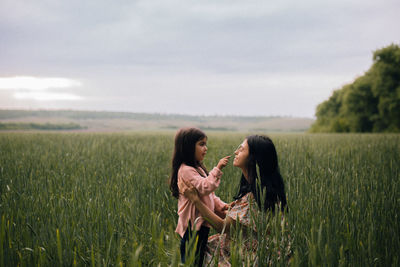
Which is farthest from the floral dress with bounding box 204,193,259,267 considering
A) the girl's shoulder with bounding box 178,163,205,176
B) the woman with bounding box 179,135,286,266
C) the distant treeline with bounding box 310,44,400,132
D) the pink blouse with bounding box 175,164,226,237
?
the distant treeline with bounding box 310,44,400,132

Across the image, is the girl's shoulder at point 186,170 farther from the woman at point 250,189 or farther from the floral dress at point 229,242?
the floral dress at point 229,242

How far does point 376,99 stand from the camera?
32625mm

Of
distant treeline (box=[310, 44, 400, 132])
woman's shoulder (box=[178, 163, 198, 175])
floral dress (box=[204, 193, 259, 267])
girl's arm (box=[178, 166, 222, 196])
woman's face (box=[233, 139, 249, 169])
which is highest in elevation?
distant treeline (box=[310, 44, 400, 132])

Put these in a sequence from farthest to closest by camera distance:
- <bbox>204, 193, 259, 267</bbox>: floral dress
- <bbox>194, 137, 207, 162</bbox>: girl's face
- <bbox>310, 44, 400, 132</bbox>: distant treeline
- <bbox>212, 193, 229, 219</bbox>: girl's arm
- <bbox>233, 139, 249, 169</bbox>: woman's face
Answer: <bbox>310, 44, 400, 132</bbox>: distant treeline, <bbox>212, 193, 229, 219</bbox>: girl's arm, <bbox>194, 137, 207, 162</bbox>: girl's face, <bbox>233, 139, 249, 169</bbox>: woman's face, <bbox>204, 193, 259, 267</bbox>: floral dress

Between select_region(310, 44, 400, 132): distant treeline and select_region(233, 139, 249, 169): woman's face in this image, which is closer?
select_region(233, 139, 249, 169): woman's face

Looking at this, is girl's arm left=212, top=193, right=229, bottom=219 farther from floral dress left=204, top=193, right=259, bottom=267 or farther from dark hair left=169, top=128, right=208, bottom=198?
dark hair left=169, top=128, right=208, bottom=198

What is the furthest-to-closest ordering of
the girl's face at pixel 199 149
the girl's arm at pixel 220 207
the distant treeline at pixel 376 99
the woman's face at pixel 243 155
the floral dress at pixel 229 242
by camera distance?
1. the distant treeline at pixel 376 99
2. the girl's arm at pixel 220 207
3. the girl's face at pixel 199 149
4. the woman's face at pixel 243 155
5. the floral dress at pixel 229 242

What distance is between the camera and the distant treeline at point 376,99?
29.2 meters

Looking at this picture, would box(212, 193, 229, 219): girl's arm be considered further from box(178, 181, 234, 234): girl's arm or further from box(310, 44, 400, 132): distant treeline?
box(310, 44, 400, 132): distant treeline

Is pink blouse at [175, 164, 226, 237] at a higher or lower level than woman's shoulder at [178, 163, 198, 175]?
lower

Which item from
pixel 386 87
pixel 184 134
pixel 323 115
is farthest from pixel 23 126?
pixel 184 134

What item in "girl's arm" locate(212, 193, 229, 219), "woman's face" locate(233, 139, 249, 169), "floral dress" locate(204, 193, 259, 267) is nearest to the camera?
"floral dress" locate(204, 193, 259, 267)

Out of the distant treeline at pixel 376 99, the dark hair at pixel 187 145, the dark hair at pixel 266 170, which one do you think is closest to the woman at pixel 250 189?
the dark hair at pixel 266 170

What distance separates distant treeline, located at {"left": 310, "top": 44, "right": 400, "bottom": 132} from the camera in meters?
29.2
